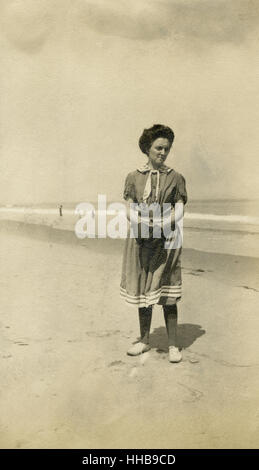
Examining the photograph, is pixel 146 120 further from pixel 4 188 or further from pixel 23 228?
pixel 23 228

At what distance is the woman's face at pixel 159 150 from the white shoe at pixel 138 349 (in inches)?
53.9

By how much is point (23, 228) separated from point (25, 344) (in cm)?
581

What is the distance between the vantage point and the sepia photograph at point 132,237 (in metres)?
2.75

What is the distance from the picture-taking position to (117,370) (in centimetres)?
313

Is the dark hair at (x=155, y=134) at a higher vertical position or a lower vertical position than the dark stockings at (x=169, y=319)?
higher

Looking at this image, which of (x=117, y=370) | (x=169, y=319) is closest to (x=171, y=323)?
(x=169, y=319)

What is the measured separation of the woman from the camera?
318 cm

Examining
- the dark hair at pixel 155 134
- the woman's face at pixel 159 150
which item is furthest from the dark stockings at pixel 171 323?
the dark hair at pixel 155 134

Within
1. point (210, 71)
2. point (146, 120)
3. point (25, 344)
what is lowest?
point (25, 344)

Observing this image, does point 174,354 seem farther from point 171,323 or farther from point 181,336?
point 181,336

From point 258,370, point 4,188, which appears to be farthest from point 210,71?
point 258,370

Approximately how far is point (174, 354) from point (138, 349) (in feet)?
0.92

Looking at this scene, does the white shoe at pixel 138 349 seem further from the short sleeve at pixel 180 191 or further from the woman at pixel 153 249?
the short sleeve at pixel 180 191

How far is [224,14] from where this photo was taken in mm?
3977
